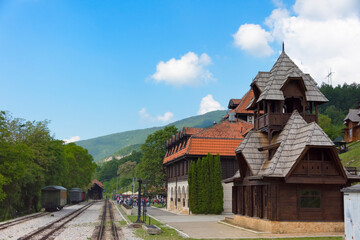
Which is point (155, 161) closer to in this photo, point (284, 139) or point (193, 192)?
point (193, 192)

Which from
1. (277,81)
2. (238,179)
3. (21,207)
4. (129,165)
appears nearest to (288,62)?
(277,81)

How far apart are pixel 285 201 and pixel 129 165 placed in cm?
12102

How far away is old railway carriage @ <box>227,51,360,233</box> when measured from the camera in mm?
20000

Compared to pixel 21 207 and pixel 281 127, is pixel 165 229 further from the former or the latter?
pixel 21 207

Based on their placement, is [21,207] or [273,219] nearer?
[273,219]

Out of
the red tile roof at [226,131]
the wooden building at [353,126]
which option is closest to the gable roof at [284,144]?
the red tile roof at [226,131]

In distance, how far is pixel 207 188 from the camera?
118 ft

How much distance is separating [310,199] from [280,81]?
23.0 ft

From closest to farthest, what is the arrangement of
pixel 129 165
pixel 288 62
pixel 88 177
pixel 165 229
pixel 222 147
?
pixel 165 229 < pixel 288 62 < pixel 222 147 < pixel 88 177 < pixel 129 165

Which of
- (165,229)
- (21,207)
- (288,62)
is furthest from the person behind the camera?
(21,207)

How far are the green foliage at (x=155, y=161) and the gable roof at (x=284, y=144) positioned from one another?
3542 centimetres

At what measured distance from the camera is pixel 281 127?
22844 millimetres

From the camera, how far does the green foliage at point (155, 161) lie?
5838 cm

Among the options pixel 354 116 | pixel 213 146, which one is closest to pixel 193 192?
pixel 213 146
